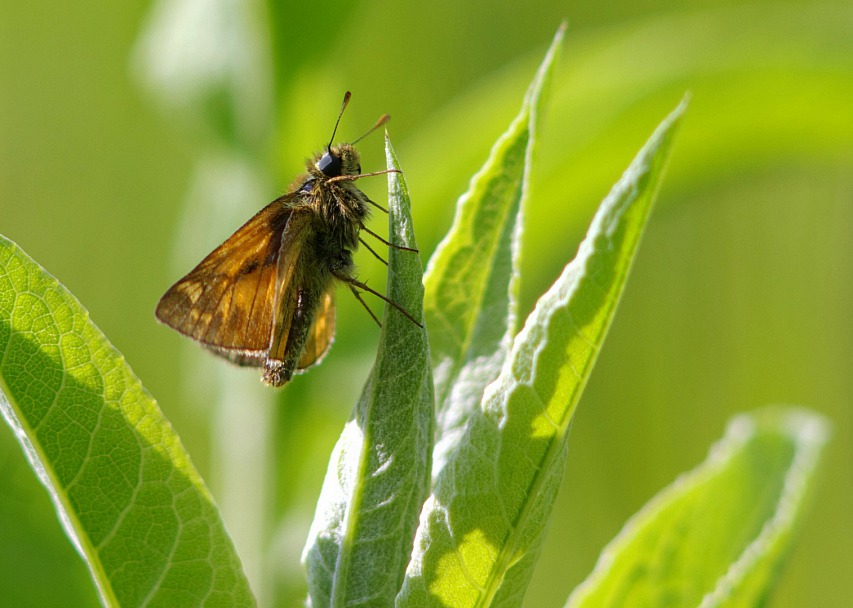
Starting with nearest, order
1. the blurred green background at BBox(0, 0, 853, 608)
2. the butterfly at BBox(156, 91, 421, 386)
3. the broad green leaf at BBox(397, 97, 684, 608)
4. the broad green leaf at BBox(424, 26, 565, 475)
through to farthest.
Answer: the broad green leaf at BBox(397, 97, 684, 608)
the broad green leaf at BBox(424, 26, 565, 475)
the butterfly at BBox(156, 91, 421, 386)
the blurred green background at BBox(0, 0, 853, 608)

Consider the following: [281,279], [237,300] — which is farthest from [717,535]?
[237,300]

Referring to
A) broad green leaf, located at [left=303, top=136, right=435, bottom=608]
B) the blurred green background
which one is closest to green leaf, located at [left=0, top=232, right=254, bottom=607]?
broad green leaf, located at [left=303, top=136, right=435, bottom=608]

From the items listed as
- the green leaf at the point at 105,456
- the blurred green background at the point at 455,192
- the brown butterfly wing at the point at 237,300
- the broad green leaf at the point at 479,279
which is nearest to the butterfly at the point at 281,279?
the brown butterfly wing at the point at 237,300

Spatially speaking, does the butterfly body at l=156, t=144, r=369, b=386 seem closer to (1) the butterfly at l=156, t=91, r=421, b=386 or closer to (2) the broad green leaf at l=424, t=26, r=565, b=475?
(1) the butterfly at l=156, t=91, r=421, b=386

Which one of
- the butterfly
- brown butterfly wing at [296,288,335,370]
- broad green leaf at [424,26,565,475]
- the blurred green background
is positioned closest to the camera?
broad green leaf at [424,26,565,475]

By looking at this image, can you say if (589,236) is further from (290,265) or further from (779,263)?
(779,263)

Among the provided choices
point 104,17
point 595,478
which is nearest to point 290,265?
point 595,478

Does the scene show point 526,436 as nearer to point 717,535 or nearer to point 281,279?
point 717,535
